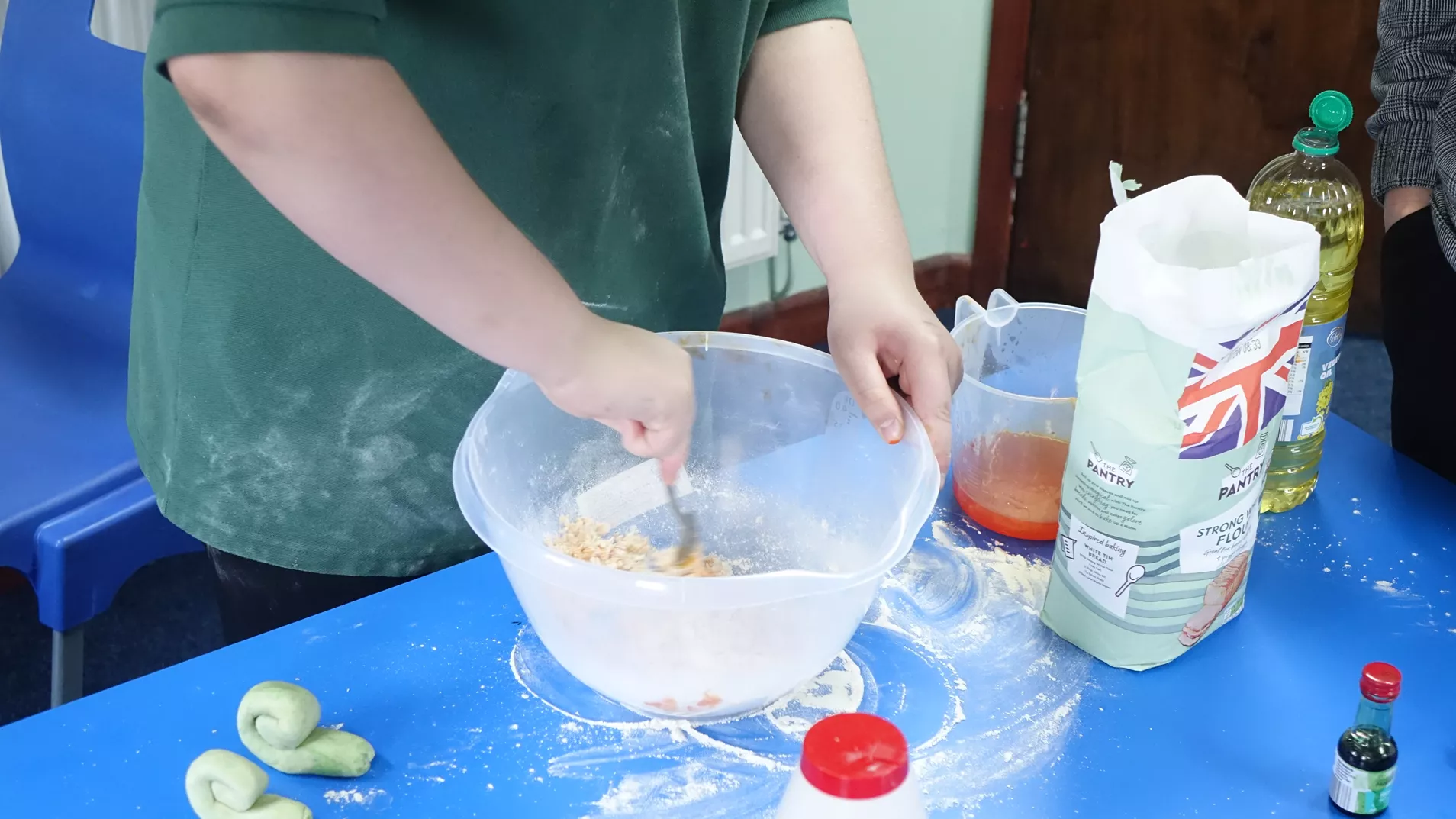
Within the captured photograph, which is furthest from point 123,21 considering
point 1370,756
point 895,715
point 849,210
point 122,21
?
point 1370,756

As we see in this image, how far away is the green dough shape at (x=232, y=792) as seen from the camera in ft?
2.00

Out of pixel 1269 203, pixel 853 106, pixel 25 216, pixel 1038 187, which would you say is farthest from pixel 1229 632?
pixel 1038 187

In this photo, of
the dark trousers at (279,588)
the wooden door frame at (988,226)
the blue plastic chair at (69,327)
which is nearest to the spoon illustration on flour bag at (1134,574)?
the dark trousers at (279,588)

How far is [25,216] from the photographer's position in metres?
1.49

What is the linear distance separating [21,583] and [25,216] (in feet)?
2.00

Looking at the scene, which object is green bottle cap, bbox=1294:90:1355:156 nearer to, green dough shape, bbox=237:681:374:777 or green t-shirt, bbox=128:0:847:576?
green t-shirt, bbox=128:0:847:576

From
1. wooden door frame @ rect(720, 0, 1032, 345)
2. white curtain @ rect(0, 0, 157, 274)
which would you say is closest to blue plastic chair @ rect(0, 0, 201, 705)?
white curtain @ rect(0, 0, 157, 274)

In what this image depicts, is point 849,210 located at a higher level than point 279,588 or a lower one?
higher

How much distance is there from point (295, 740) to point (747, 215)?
163cm

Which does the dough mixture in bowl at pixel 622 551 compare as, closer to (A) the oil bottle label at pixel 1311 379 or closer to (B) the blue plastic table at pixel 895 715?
(B) the blue plastic table at pixel 895 715

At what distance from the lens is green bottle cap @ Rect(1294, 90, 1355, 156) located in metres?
0.83

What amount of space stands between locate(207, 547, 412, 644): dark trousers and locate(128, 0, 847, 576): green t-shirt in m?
0.02

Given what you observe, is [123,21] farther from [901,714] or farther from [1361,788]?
[1361,788]

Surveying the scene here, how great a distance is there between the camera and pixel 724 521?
2.94 feet
